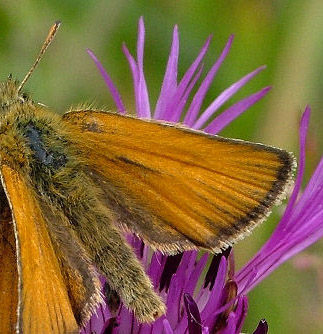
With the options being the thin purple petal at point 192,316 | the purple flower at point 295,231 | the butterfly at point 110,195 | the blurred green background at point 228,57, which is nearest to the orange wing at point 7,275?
the butterfly at point 110,195

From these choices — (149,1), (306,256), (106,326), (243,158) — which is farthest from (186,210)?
(149,1)

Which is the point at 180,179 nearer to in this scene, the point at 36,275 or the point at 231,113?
the point at 36,275

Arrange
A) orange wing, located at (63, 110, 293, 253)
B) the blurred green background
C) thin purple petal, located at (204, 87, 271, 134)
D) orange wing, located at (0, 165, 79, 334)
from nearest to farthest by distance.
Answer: orange wing, located at (0, 165, 79, 334) < orange wing, located at (63, 110, 293, 253) < thin purple petal, located at (204, 87, 271, 134) < the blurred green background

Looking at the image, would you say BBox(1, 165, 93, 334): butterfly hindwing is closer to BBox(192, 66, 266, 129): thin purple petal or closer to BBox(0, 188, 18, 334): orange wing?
BBox(0, 188, 18, 334): orange wing

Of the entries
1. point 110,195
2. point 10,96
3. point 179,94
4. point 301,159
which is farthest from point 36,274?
point 179,94

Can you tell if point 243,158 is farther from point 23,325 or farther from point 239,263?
point 239,263

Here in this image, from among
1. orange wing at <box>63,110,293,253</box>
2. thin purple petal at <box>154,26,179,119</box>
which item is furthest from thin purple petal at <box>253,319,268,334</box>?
thin purple petal at <box>154,26,179,119</box>
